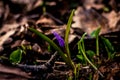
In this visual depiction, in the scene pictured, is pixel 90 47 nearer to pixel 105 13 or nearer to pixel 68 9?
pixel 105 13

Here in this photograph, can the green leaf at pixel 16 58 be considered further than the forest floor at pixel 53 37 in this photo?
Yes

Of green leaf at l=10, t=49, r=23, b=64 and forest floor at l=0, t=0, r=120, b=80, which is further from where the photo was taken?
green leaf at l=10, t=49, r=23, b=64

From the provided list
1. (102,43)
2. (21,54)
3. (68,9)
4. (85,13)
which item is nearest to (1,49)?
(21,54)

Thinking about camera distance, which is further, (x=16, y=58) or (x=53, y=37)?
(x=53, y=37)

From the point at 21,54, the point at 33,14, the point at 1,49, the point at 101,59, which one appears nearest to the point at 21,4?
the point at 33,14

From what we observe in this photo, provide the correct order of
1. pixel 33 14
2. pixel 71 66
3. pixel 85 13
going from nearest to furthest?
pixel 71 66
pixel 85 13
pixel 33 14

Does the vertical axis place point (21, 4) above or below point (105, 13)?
above

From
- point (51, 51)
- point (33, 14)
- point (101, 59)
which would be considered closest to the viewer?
point (101, 59)

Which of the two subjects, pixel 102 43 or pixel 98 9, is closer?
pixel 102 43

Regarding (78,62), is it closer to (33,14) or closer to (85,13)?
(85,13)
